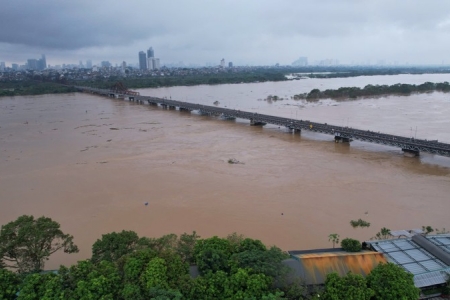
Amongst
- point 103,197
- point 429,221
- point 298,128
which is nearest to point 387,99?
point 298,128

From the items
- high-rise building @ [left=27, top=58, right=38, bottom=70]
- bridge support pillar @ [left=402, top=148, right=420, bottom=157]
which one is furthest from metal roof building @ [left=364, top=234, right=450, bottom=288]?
high-rise building @ [left=27, top=58, right=38, bottom=70]

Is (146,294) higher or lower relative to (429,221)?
A: higher

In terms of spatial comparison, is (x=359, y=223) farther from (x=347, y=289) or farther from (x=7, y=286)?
(x=7, y=286)

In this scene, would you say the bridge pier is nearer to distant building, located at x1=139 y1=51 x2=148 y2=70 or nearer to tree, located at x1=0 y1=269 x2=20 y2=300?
tree, located at x1=0 y1=269 x2=20 y2=300

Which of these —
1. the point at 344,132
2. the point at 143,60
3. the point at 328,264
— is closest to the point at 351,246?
the point at 328,264

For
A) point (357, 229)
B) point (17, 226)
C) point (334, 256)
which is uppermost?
point (17, 226)

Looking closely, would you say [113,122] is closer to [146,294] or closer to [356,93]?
[146,294]

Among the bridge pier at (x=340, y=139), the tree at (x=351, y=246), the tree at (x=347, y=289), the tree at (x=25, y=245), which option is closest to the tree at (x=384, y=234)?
the tree at (x=351, y=246)

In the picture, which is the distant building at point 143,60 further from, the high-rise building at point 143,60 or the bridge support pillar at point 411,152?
the bridge support pillar at point 411,152
